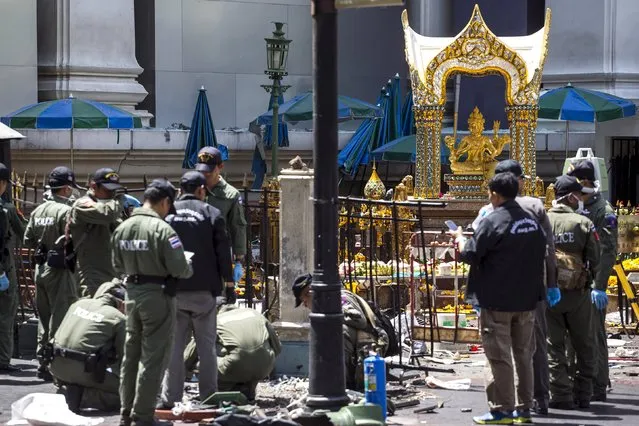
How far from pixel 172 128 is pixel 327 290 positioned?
14790 millimetres

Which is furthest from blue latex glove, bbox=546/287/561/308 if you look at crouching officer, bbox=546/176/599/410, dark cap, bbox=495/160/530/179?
dark cap, bbox=495/160/530/179

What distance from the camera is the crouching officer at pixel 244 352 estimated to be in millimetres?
11266

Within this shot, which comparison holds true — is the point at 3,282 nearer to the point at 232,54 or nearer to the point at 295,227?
the point at 295,227

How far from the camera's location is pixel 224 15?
1050 inches

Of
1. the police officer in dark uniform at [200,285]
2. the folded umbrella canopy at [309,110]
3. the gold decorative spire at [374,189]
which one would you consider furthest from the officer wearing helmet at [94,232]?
the folded umbrella canopy at [309,110]

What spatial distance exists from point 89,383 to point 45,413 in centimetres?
61

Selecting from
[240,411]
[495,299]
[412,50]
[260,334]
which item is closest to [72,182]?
[260,334]

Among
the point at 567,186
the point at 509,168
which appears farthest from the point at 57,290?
the point at 567,186

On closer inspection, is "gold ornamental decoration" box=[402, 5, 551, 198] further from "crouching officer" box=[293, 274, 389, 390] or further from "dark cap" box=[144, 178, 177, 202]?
"dark cap" box=[144, 178, 177, 202]

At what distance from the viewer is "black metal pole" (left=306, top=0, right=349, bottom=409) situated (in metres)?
10.0

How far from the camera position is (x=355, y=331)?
11812mm

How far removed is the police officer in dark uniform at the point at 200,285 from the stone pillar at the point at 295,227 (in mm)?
1521

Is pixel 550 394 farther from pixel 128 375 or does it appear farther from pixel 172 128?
pixel 172 128

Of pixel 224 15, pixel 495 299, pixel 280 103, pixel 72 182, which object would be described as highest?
pixel 224 15
